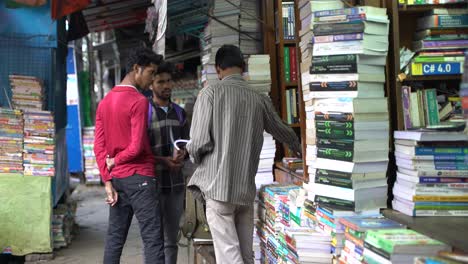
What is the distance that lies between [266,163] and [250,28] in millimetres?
1438

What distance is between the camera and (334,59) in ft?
10.2

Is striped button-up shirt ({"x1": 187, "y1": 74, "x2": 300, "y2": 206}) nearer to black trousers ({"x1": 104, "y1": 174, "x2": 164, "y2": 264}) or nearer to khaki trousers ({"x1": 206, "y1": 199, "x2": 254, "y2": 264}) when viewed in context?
khaki trousers ({"x1": 206, "y1": 199, "x2": 254, "y2": 264})

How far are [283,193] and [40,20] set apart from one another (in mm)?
3963

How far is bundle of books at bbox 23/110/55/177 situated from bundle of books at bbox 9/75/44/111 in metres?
0.12

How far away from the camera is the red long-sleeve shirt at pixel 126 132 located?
397 centimetres

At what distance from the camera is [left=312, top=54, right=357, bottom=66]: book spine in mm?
3057

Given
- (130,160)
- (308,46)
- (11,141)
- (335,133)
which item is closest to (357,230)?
(335,133)

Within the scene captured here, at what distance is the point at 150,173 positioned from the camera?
4.12 m

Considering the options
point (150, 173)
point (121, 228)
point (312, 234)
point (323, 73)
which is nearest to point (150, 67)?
point (150, 173)

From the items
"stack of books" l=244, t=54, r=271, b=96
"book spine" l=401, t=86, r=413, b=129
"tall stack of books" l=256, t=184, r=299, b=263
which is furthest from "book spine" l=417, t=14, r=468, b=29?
"stack of books" l=244, t=54, r=271, b=96

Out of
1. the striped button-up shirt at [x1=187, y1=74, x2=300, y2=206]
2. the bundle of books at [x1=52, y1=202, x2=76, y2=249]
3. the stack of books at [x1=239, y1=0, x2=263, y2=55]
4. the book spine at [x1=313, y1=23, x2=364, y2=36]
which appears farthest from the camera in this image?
the bundle of books at [x1=52, y1=202, x2=76, y2=249]

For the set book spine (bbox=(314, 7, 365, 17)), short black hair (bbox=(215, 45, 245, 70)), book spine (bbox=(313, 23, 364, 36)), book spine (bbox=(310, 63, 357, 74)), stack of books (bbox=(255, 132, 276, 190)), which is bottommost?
stack of books (bbox=(255, 132, 276, 190))

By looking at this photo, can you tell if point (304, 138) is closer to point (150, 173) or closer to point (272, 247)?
point (272, 247)

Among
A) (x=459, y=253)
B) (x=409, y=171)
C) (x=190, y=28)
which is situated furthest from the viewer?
(x=190, y=28)
